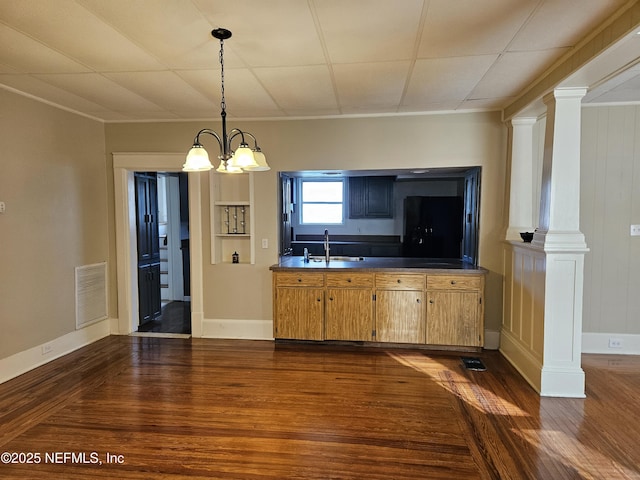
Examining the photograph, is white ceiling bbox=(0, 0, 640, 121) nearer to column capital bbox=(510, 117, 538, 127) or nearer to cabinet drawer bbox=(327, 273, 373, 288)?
column capital bbox=(510, 117, 538, 127)

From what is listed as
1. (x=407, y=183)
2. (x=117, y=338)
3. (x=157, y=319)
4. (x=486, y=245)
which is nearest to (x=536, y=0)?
(x=486, y=245)

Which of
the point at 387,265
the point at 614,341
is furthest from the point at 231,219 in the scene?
the point at 614,341

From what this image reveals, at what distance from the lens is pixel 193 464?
2162 millimetres

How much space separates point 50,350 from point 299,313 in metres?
2.56

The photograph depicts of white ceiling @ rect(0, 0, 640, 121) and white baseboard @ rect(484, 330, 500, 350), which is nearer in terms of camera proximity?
white ceiling @ rect(0, 0, 640, 121)

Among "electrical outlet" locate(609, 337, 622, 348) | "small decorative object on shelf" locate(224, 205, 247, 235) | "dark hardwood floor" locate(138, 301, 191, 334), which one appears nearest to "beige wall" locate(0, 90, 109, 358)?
"dark hardwood floor" locate(138, 301, 191, 334)

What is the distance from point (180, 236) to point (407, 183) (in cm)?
404

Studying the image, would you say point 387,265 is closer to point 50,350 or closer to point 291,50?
point 291,50

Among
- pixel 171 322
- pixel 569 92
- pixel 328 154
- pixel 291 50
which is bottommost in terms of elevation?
pixel 171 322

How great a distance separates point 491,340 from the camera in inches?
160

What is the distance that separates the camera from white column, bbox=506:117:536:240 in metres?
3.76

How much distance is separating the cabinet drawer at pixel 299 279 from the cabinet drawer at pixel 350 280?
0.11 meters

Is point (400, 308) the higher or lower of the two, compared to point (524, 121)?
lower

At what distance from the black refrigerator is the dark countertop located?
375 mm
